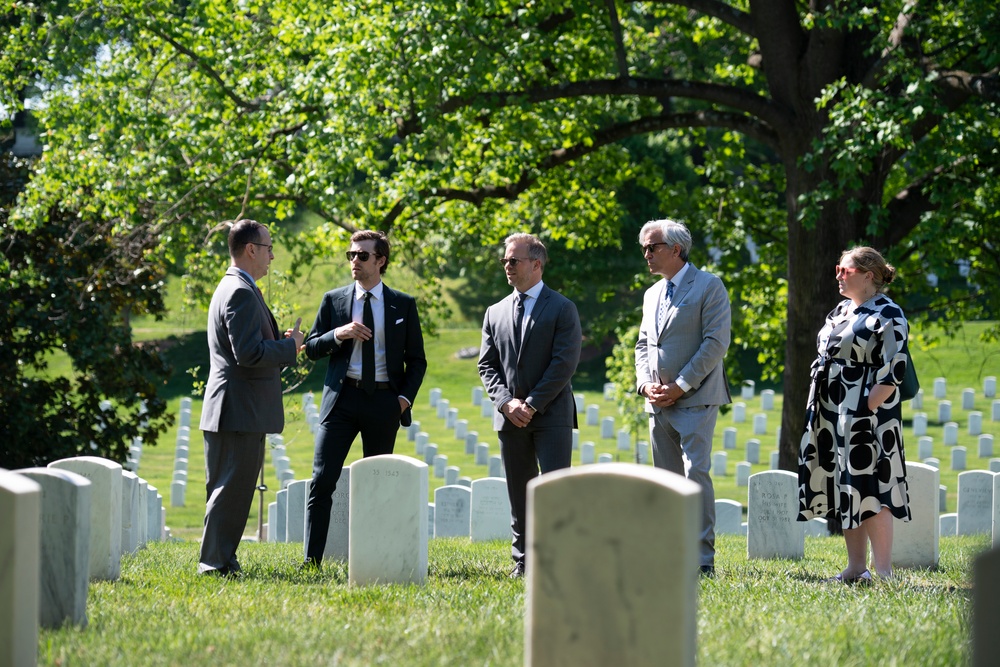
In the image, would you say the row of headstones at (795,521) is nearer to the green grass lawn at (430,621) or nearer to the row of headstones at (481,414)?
the green grass lawn at (430,621)

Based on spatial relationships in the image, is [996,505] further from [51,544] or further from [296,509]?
[51,544]

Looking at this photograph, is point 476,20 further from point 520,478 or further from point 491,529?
point 520,478

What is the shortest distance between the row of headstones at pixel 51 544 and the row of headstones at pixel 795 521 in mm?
4958

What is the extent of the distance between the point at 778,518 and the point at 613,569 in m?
5.42

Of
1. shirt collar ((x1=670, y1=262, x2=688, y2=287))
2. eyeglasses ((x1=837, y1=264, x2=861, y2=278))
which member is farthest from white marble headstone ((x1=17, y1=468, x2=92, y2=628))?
eyeglasses ((x1=837, y1=264, x2=861, y2=278))

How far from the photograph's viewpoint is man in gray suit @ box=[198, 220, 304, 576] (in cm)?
678

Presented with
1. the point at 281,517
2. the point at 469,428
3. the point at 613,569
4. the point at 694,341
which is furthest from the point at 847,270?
the point at 469,428

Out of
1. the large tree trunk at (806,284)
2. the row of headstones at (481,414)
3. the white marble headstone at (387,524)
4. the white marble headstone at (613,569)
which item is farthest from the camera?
the row of headstones at (481,414)

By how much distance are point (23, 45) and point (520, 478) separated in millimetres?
10571

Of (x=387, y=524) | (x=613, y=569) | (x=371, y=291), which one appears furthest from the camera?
(x=371, y=291)

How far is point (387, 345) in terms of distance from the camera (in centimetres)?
736

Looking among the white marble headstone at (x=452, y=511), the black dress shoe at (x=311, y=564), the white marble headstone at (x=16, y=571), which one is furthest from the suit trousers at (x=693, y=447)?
the white marble headstone at (x=452, y=511)

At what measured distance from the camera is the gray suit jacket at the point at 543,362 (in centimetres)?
715

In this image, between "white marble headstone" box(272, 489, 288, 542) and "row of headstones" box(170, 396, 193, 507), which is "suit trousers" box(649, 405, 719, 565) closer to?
"white marble headstone" box(272, 489, 288, 542)
